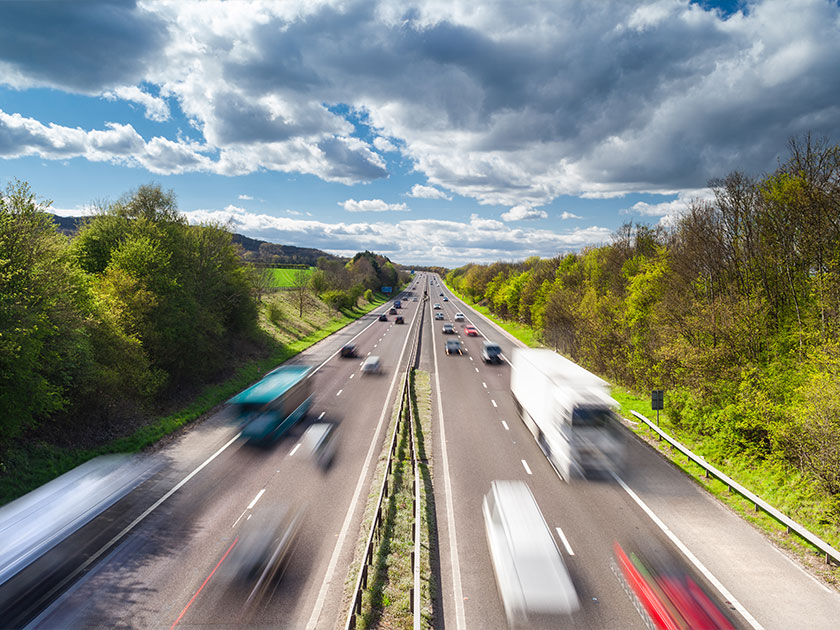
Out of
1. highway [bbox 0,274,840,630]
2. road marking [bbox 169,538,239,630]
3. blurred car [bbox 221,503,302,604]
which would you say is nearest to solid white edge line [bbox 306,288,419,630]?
highway [bbox 0,274,840,630]

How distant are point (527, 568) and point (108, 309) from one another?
21.1 meters

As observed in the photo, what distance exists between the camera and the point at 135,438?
60.9ft

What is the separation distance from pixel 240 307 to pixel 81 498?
23.0 m

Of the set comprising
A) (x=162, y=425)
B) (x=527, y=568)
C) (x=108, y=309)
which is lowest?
(x=162, y=425)

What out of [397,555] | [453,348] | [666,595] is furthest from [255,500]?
[453,348]

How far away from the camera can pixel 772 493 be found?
14.1 meters

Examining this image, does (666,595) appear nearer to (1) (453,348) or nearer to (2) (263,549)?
(2) (263,549)

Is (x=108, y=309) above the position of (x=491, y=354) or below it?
above

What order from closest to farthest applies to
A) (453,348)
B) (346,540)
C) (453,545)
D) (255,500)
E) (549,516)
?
(453,545) < (346,540) < (549,516) < (255,500) < (453,348)

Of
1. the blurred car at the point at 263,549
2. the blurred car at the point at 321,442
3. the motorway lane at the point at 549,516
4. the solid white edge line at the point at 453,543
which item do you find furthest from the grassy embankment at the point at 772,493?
the blurred car at the point at 321,442

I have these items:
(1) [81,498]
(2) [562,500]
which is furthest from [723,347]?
(1) [81,498]

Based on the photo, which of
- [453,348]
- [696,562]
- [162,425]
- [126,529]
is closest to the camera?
[696,562]

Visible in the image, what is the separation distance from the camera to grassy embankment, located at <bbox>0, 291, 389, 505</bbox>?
→ 14.3 m

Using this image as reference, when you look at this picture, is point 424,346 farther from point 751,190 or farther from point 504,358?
point 751,190
